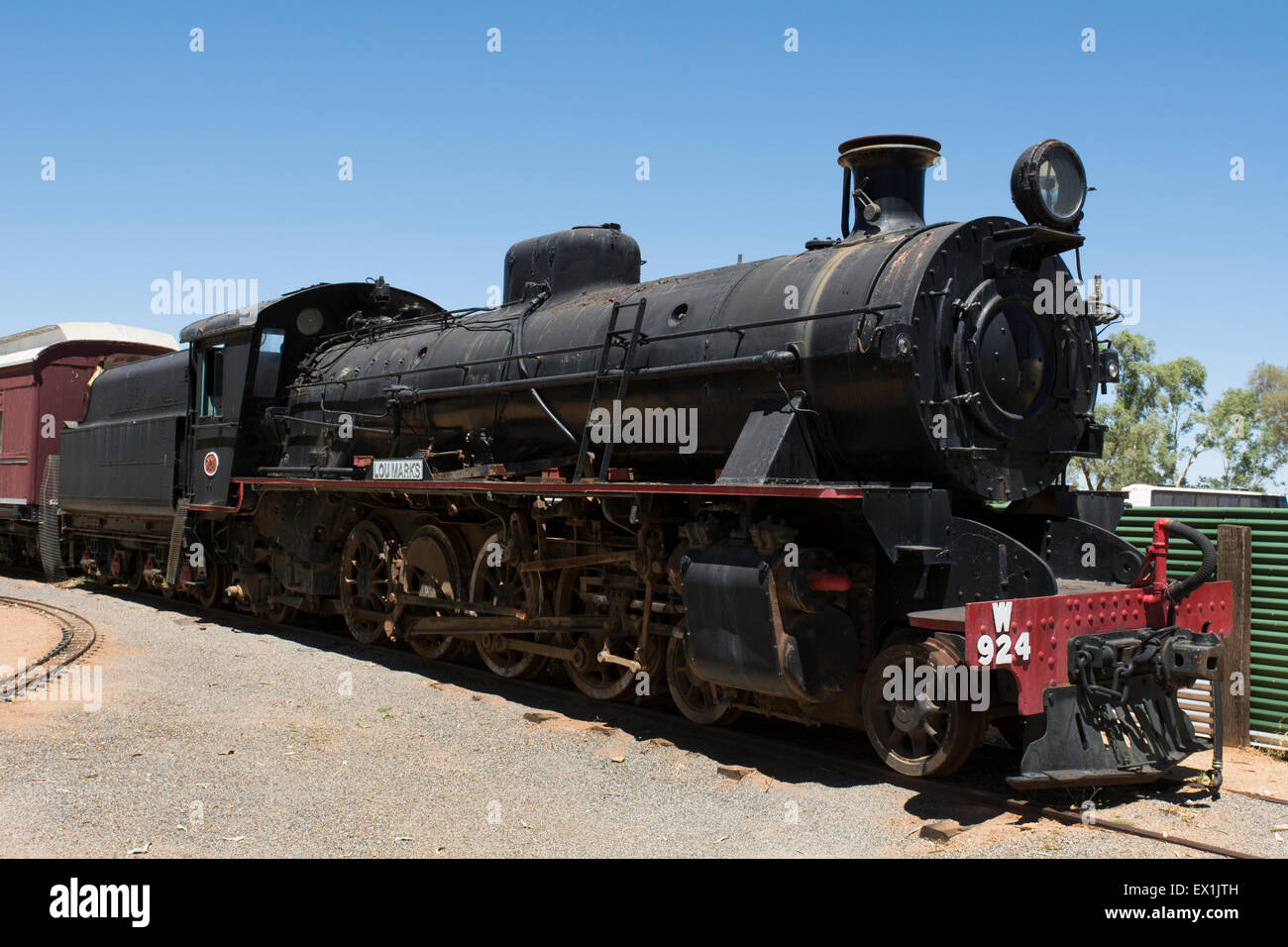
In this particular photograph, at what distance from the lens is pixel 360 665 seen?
9578 millimetres

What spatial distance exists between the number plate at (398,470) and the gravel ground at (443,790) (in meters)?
1.88

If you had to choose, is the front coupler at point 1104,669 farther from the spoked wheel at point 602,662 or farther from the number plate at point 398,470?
the number plate at point 398,470

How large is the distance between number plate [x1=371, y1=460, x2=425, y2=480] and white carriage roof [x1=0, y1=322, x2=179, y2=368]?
31.8ft

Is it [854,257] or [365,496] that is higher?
[854,257]

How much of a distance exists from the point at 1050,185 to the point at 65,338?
15.5 metres

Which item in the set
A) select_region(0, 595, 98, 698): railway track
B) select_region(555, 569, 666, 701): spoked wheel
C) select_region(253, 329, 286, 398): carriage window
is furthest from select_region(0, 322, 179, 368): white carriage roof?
select_region(555, 569, 666, 701): spoked wheel

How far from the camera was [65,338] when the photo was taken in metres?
16.5

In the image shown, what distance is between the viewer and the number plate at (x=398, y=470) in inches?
358

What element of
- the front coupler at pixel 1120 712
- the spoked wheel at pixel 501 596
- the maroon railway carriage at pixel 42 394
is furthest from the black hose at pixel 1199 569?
the maroon railway carriage at pixel 42 394

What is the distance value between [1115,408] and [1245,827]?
4434 centimetres

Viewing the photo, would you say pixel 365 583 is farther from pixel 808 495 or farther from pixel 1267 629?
pixel 1267 629

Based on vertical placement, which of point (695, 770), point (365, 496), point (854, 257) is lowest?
point (695, 770)
